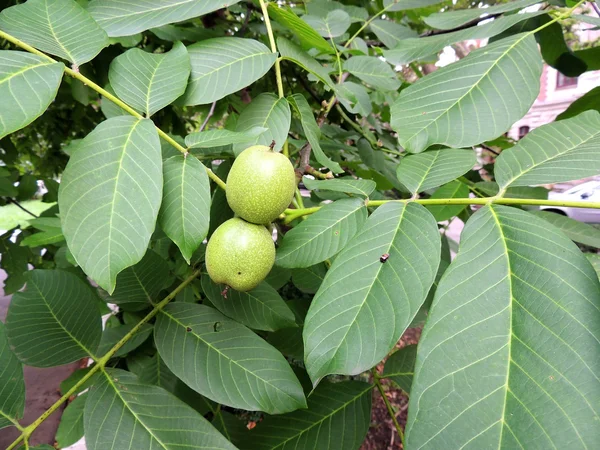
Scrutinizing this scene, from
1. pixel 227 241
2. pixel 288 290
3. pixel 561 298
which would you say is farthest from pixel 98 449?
pixel 288 290

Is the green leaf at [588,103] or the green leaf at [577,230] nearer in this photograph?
the green leaf at [577,230]

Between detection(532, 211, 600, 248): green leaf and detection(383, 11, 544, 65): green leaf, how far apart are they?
1.50 feet

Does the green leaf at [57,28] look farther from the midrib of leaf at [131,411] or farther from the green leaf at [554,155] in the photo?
the green leaf at [554,155]

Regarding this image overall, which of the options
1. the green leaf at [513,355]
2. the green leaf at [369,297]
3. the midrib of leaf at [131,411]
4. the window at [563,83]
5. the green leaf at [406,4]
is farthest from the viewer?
the window at [563,83]

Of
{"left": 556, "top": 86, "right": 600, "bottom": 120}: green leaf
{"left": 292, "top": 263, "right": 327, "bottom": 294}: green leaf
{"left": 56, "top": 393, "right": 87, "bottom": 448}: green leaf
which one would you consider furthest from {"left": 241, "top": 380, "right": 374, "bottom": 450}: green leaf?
{"left": 556, "top": 86, "right": 600, "bottom": 120}: green leaf

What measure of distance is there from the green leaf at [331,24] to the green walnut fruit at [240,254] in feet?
2.92

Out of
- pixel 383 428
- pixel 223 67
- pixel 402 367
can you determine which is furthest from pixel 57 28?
pixel 383 428

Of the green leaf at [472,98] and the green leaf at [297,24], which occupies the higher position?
the green leaf at [297,24]

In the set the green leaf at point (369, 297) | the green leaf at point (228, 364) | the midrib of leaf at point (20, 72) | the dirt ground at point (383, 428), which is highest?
the midrib of leaf at point (20, 72)

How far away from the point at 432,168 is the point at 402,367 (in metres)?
0.55

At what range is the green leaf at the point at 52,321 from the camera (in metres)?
0.80

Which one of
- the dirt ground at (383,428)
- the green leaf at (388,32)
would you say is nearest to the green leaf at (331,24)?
the green leaf at (388,32)

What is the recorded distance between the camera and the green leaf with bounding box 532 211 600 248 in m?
0.99

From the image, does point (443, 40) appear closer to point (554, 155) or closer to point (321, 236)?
point (554, 155)
